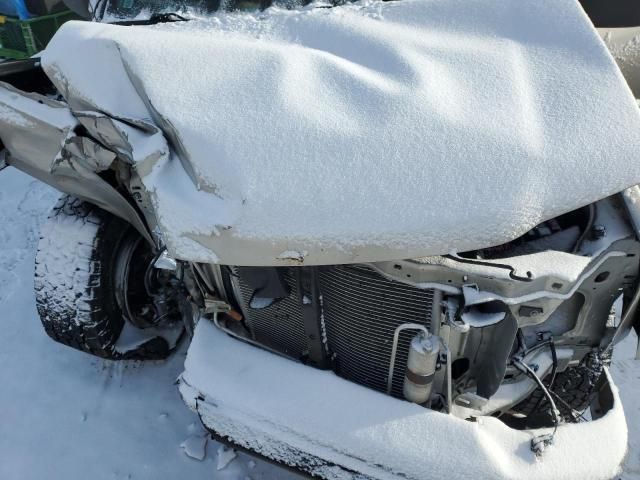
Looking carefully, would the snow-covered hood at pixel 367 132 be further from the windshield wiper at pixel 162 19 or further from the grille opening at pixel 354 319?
the windshield wiper at pixel 162 19

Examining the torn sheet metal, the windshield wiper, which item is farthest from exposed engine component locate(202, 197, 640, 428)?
the windshield wiper

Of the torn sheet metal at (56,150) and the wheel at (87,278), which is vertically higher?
the torn sheet metal at (56,150)

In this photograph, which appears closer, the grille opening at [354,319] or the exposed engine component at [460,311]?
the exposed engine component at [460,311]

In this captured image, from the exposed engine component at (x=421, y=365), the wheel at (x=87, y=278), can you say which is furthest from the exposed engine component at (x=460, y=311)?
the wheel at (x=87, y=278)

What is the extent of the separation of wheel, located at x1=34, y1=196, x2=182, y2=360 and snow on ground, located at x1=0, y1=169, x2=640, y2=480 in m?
0.19

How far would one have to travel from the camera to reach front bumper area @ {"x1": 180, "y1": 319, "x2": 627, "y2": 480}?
5.18 feet

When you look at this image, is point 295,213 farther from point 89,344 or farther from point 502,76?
point 89,344

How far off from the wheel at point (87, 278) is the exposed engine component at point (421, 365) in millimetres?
1424

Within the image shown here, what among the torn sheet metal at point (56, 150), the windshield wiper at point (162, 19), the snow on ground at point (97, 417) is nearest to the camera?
the torn sheet metal at point (56, 150)

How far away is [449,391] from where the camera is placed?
172 cm

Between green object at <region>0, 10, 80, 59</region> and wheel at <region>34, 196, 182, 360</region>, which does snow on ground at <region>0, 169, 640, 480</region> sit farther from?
green object at <region>0, 10, 80, 59</region>

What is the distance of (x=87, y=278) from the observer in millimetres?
2367

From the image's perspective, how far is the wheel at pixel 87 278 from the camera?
2363 mm

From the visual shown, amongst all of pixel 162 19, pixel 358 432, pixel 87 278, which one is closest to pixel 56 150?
pixel 87 278
